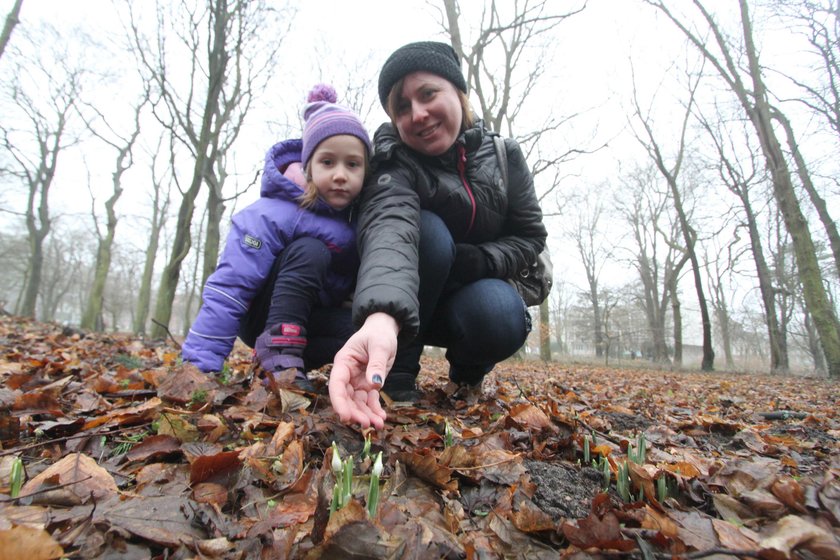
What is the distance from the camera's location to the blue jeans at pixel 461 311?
6.91 ft

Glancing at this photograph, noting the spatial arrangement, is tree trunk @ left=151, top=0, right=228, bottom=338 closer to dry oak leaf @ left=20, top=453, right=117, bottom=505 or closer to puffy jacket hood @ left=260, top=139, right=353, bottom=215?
puffy jacket hood @ left=260, top=139, right=353, bottom=215

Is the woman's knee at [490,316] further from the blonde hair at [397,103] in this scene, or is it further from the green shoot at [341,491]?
the green shoot at [341,491]

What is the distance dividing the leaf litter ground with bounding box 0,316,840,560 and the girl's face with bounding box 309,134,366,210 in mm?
1006

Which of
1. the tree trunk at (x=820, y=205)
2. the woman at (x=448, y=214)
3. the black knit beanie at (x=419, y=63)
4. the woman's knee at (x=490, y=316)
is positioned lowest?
the woman's knee at (x=490, y=316)

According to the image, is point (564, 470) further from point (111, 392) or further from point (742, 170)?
point (742, 170)

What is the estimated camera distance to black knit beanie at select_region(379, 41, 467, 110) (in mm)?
2012

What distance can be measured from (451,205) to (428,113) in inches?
18.0

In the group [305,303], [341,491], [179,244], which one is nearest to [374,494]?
[341,491]

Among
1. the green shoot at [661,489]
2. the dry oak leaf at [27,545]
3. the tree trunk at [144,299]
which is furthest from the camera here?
the tree trunk at [144,299]

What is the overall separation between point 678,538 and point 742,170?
Answer: 60.5 feet

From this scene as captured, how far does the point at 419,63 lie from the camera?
200 centimetres

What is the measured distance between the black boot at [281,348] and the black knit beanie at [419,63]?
1237 mm

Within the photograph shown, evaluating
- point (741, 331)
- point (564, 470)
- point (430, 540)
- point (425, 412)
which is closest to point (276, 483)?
point (430, 540)

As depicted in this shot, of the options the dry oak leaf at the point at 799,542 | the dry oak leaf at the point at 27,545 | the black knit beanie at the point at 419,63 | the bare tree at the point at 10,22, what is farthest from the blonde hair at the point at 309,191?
the bare tree at the point at 10,22
